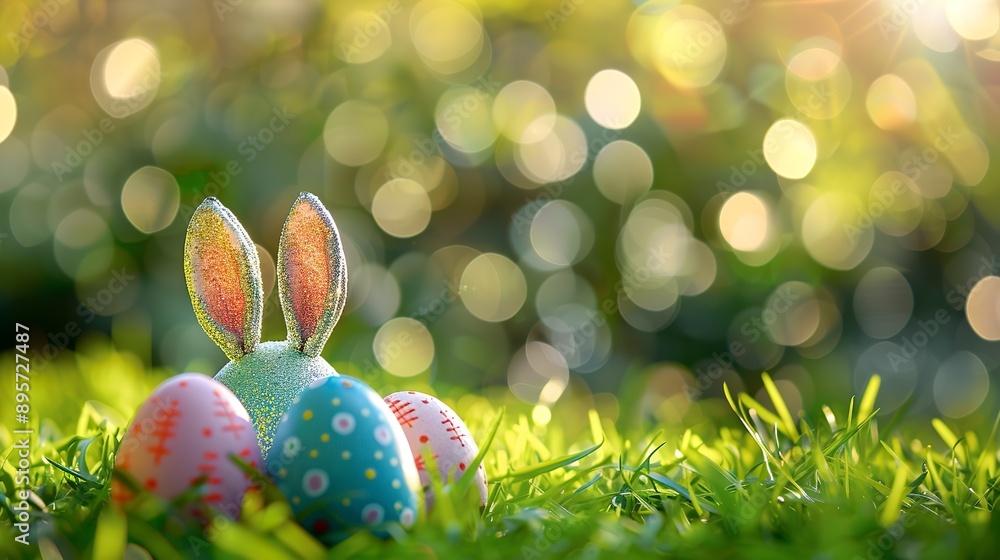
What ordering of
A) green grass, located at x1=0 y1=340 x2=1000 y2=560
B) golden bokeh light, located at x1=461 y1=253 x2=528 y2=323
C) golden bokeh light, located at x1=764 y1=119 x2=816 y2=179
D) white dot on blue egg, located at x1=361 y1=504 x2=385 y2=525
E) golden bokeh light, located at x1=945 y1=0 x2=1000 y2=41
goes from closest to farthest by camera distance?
green grass, located at x1=0 y1=340 x2=1000 y2=560
white dot on blue egg, located at x1=361 y1=504 x2=385 y2=525
golden bokeh light, located at x1=945 y1=0 x2=1000 y2=41
golden bokeh light, located at x1=764 y1=119 x2=816 y2=179
golden bokeh light, located at x1=461 y1=253 x2=528 y2=323

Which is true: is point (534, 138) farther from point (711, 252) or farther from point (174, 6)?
point (174, 6)

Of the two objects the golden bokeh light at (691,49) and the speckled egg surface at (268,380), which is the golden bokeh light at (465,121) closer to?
Answer: the golden bokeh light at (691,49)

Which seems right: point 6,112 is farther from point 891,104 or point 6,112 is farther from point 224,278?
point 891,104

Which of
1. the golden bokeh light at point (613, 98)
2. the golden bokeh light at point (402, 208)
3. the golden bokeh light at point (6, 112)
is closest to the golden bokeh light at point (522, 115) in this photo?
the golden bokeh light at point (613, 98)

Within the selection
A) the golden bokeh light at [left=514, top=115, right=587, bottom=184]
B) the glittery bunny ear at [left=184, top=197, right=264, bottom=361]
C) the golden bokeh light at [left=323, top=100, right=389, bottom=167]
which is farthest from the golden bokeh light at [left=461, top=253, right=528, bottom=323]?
the glittery bunny ear at [left=184, top=197, right=264, bottom=361]

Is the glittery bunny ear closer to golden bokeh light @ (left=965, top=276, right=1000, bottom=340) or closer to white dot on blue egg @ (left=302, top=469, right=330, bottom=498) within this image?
white dot on blue egg @ (left=302, top=469, right=330, bottom=498)

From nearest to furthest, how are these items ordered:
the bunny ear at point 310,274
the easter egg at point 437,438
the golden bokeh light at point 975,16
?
the easter egg at point 437,438 < the bunny ear at point 310,274 < the golden bokeh light at point 975,16

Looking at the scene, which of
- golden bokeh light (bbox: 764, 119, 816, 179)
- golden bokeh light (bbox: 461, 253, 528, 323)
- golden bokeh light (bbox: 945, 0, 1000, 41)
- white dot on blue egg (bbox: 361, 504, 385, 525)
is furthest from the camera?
golden bokeh light (bbox: 461, 253, 528, 323)
